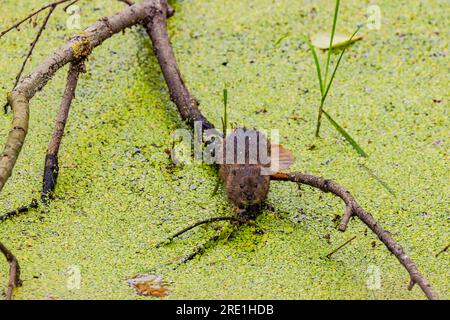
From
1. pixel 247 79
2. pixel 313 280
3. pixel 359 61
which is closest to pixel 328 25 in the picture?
pixel 359 61

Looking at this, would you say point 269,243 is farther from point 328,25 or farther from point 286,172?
point 328,25

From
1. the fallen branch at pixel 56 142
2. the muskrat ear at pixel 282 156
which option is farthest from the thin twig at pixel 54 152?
the muskrat ear at pixel 282 156

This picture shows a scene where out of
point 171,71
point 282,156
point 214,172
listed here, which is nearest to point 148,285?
point 214,172

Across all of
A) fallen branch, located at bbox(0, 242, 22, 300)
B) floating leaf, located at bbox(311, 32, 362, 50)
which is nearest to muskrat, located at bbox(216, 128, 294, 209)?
fallen branch, located at bbox(0, 242, 22, 300)

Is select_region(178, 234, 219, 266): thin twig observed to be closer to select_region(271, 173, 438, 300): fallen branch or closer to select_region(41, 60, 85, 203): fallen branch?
select_region(271, 173, 438, 300): fallen branch

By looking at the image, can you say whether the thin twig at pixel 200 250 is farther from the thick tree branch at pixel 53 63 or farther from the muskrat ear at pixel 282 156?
the thick tree branch at pixel 53 63

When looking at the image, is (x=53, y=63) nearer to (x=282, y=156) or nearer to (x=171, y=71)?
(x=171, y=71)
